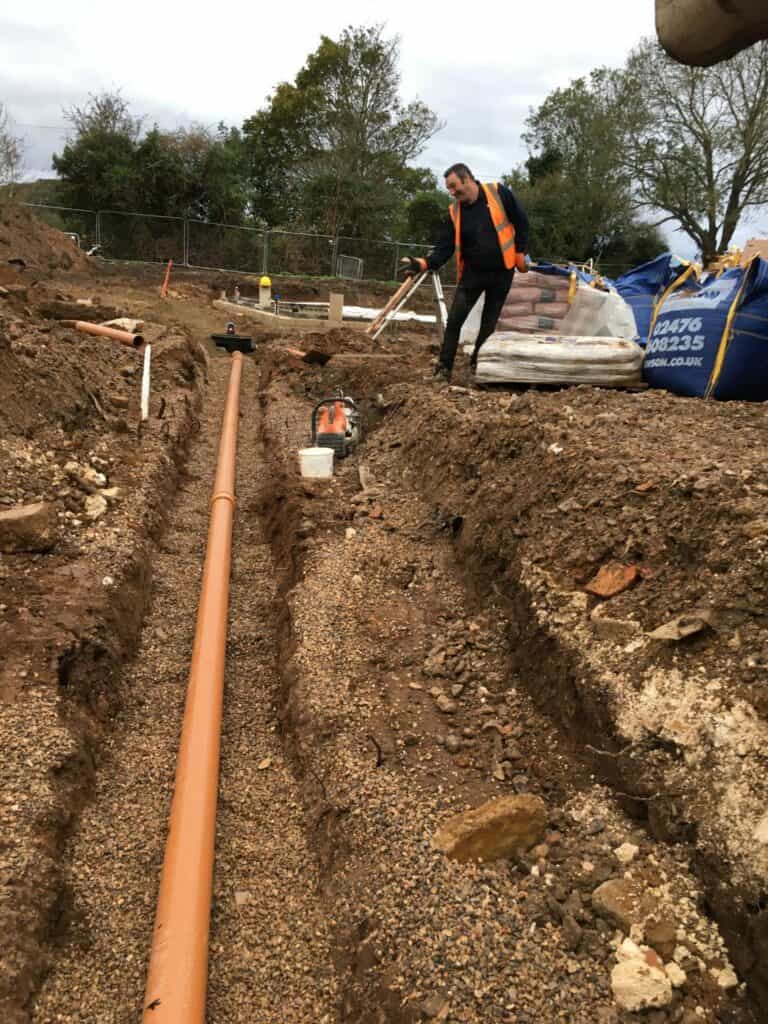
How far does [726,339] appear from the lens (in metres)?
5.04

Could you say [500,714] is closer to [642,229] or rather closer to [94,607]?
[94,607]

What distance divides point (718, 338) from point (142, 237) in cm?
2064

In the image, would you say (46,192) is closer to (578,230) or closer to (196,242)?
(196,242)

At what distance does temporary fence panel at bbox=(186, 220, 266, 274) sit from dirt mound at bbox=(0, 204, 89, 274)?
16.2ft

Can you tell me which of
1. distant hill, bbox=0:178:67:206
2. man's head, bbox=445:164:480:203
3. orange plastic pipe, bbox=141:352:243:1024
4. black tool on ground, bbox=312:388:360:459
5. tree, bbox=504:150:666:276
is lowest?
orange plastic pipe, bbox=141:352:243:1024

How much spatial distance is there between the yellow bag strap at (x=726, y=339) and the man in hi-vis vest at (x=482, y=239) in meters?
1.75

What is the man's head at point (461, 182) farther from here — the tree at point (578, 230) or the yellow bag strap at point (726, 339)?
the tree at point (578, 230)

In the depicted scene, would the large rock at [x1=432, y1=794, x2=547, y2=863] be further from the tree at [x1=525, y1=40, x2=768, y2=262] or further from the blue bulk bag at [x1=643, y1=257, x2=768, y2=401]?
the tree at [x1=525, y1=40, x2=768, y2=262]

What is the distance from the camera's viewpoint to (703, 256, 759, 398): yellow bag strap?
194 inches

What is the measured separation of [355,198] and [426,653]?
23818 millimetres

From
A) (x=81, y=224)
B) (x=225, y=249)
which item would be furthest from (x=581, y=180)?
(x=81, y=224)

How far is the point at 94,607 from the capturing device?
3.15 m

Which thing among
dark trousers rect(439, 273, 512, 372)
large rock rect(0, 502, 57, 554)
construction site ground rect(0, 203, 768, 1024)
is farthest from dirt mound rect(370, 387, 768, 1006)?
large rock rect(0, 502, 57, 554)

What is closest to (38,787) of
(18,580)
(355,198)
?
(18,580)
